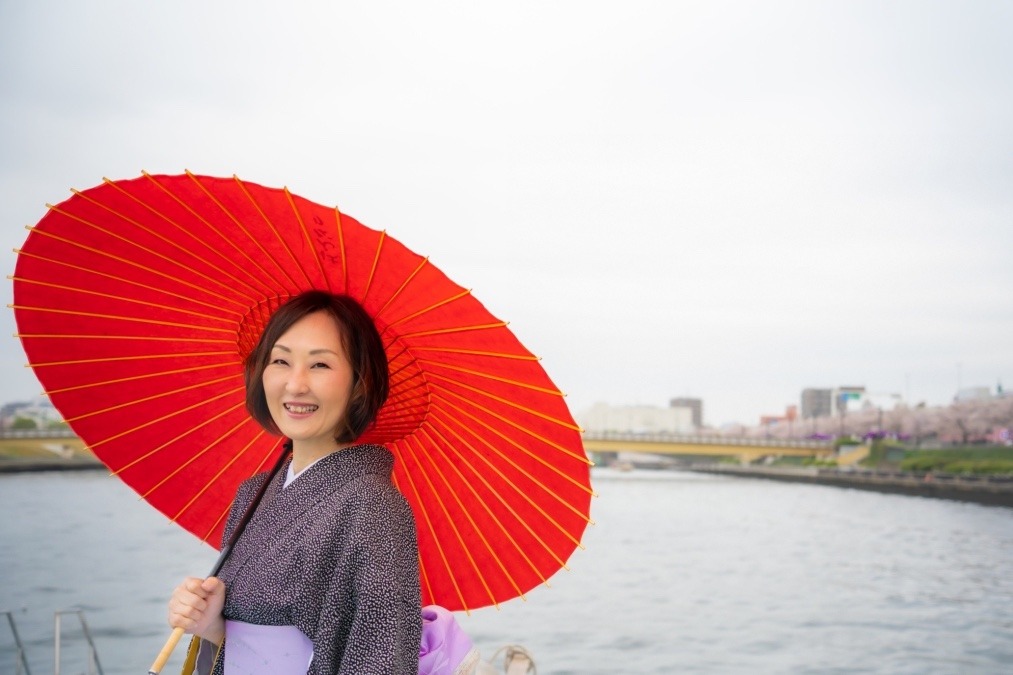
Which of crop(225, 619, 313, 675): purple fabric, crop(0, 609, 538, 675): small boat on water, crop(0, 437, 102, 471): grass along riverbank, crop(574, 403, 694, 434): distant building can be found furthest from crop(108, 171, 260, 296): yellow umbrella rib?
crop(574, 403, 694, 434): distant building

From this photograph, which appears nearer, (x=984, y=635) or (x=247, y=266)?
(x=247, y=266)

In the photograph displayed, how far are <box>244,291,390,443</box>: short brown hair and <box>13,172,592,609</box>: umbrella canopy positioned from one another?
1.0 inches

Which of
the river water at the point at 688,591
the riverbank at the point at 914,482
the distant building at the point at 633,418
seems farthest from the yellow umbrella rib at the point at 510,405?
the distant building at the point at 633,418

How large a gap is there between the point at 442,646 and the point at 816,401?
65.9 m

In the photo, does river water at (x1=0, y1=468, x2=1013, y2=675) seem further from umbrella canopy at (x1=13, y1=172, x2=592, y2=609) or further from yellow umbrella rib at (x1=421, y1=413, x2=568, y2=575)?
yellow umbrella rib at (x1=421, y1=413, x2=568, y2=575)

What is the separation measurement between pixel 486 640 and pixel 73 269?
35.8 ft

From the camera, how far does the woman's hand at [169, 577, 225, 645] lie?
1234mm

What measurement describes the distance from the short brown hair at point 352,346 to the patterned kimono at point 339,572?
5 centimetres

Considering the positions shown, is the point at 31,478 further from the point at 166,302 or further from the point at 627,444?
the point at 166,302

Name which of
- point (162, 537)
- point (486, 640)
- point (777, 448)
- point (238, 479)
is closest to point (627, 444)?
point (777, 448)

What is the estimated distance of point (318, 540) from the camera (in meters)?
1.22

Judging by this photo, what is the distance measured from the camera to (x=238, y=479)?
1.60 metres

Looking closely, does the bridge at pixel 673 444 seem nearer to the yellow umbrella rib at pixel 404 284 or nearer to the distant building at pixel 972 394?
the distant building at pixel 972 394

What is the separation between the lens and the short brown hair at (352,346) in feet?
4.31
